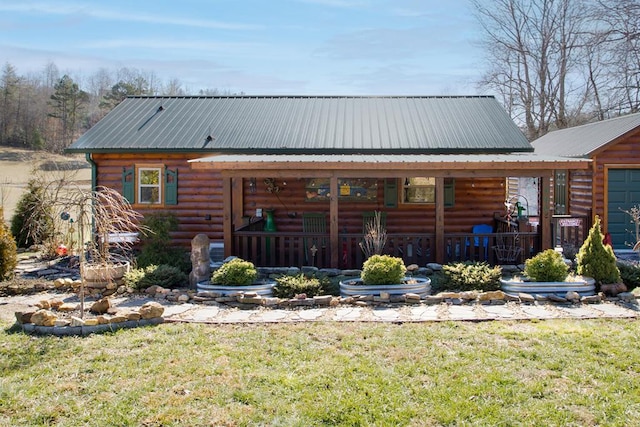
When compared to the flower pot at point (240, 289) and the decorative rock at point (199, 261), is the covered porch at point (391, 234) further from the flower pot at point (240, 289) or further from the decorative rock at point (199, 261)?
the flower pot at point (240, 289)

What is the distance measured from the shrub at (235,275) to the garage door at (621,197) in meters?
9.27

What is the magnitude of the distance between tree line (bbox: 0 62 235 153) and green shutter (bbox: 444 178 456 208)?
32.5m

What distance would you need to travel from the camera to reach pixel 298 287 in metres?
9.03

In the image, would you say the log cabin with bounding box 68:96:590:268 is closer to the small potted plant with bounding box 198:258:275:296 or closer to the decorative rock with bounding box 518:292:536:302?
the small potted plant with bounding box 198:258:275:296

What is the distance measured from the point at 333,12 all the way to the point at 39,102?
119ft

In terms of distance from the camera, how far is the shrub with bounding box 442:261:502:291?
914 centimetres

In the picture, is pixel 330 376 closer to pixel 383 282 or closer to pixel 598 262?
pixel 383 282

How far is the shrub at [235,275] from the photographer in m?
9.24

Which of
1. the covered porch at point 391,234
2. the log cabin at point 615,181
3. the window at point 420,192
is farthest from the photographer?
the window at point 420,192

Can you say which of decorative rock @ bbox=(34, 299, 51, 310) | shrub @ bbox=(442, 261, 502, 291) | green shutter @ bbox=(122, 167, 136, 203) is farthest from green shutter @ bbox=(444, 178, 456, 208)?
decorative rock @ bbox=(34, 299, 51, 310)

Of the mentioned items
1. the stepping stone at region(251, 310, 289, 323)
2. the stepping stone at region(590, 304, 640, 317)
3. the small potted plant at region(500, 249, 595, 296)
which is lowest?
the stepping stone at region(251, 310, 289, 323)

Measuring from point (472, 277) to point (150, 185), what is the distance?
8.15m

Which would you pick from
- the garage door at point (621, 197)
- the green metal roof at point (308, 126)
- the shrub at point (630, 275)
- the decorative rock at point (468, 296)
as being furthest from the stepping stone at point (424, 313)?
the garage door at point (621, 197)

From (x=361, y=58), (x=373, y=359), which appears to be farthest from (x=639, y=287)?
(x=361, y=58)
